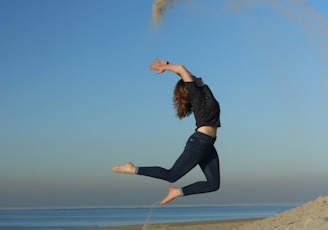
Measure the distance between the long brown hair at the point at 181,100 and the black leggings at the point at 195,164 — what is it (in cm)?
49

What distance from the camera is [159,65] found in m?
10.4

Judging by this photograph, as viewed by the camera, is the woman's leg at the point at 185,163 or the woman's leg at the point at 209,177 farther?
the woman's leg at the point at 209,177

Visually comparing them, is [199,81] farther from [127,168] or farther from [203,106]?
[127,168]

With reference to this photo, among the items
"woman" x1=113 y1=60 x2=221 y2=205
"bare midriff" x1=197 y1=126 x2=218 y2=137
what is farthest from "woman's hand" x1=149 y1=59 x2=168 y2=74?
"bare midriff" x1=197 y1=126 x2=218 y2=137

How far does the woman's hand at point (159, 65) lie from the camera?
406 inches

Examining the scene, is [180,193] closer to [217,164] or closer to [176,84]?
[217,164]

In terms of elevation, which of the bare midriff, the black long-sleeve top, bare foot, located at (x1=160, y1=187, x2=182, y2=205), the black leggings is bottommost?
bare foot, located at (x1=160, y1=187, x2=182, y2=205)

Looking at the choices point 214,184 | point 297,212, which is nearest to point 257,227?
point 297,212

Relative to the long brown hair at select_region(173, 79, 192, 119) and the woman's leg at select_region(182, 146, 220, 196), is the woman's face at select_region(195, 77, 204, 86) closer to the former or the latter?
the long brown hair at select_region(173, 79, 192, 119)

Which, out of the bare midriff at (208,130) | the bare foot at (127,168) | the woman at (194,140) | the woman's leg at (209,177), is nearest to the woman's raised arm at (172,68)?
the woman at (194,140)

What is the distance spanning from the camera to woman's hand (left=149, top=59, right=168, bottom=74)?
10312 millimetres

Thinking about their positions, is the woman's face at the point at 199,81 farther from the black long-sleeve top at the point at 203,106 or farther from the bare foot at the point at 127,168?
the bare foot at the point at 127,168

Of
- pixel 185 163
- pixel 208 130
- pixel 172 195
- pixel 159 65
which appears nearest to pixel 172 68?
pixel 159 65

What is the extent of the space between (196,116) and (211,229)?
14895 mm
